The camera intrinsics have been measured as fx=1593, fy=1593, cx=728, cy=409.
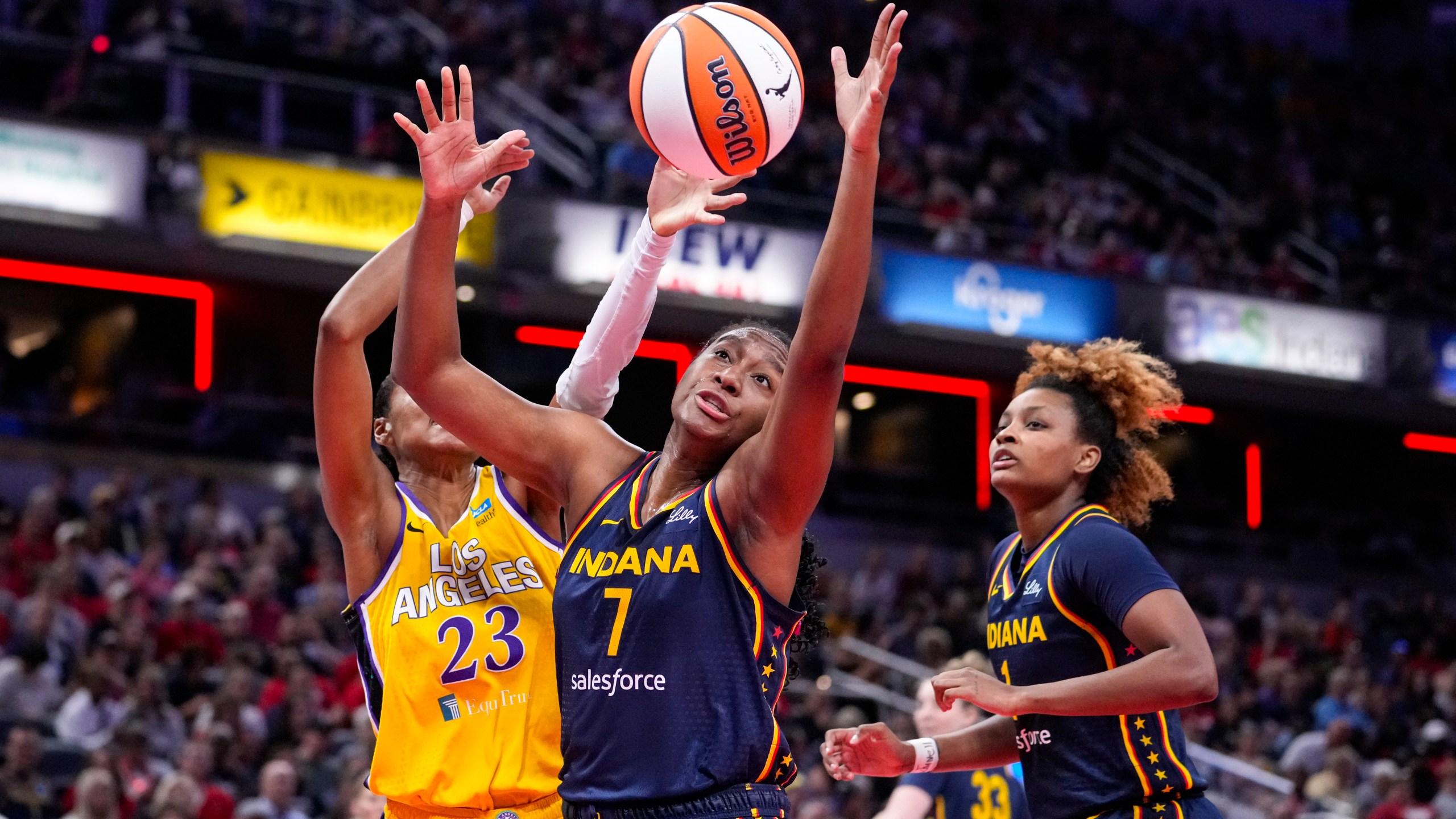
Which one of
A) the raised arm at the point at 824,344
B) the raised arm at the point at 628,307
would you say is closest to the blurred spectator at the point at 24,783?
the raised arm at the point at 628,307

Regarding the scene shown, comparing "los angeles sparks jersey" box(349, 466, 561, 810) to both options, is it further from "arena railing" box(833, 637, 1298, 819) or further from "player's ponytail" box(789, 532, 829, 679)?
"arena railing" box(833, 637, 1298, 819)

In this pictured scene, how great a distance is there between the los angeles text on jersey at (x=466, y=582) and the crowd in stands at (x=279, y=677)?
7.21 ft

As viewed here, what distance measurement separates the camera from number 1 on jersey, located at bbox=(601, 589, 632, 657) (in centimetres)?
314

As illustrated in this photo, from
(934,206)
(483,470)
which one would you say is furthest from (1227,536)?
(483,470)

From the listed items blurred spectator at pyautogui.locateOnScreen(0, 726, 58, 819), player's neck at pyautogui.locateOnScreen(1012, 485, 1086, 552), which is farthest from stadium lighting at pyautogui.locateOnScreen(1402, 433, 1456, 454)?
player's neck at pyautogui.locateOnScreen(1012, 485, 1086, 552)

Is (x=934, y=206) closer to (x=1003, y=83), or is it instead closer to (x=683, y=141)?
(x=1003, y=83)

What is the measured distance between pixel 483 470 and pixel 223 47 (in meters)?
A: 12.5

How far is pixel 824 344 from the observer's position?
298 centimetres

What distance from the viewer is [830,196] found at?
17.9 metres

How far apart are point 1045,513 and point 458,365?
70.3 inches

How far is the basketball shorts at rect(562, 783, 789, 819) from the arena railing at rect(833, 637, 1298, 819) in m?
8.41

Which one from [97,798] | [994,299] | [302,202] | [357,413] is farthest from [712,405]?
[994,299]

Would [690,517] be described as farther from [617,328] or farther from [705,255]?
[705,255]

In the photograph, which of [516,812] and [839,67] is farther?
[516,812]
